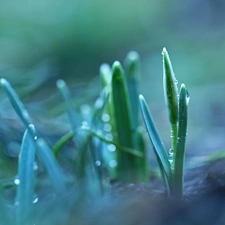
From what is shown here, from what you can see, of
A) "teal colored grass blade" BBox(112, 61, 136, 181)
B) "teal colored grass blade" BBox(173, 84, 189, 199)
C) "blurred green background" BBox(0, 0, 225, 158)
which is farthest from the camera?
"blurred green background" BBox(0, 0, 225, 158)

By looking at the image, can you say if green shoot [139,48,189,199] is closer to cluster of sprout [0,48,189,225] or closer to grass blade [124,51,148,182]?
cluster of sprout [0,48,189,225]

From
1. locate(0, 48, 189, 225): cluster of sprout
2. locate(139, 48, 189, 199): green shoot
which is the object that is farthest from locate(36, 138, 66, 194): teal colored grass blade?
locate(139, 48, 189, 199): green shoot

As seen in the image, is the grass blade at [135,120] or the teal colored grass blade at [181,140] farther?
the grass blade at [135,120]

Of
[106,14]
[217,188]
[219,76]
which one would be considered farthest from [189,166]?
[106,14]

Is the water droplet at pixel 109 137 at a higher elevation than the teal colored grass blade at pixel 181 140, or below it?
higher

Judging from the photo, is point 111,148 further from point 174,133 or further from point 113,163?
point 174,133

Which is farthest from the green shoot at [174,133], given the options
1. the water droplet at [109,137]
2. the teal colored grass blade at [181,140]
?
the water droplet at [109,137]

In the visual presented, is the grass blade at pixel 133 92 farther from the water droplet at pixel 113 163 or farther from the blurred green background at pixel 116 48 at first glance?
the blurred green background at pixel 116 48
